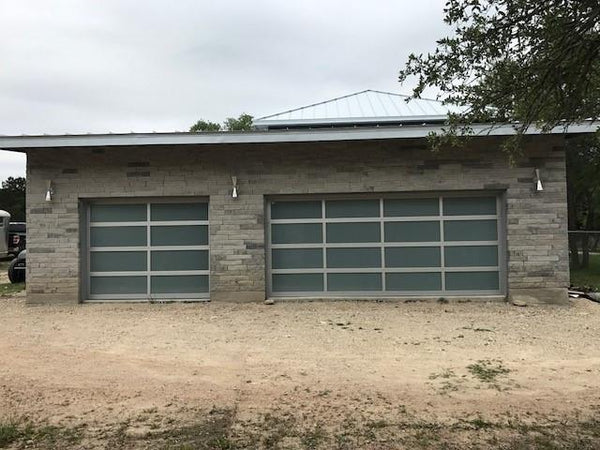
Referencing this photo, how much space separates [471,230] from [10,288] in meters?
12.4

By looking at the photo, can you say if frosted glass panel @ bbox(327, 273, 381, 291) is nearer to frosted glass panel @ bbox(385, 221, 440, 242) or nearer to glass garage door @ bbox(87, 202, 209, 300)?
frosted glass panel @ bbox(385, 221, 440, 242)

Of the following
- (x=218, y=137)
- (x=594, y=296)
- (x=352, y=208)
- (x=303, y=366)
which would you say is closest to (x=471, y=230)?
(x=352, y=208)

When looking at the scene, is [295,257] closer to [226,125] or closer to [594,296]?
[594,296]

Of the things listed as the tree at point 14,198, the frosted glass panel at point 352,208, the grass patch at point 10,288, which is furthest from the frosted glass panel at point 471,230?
the tree at point 14,198

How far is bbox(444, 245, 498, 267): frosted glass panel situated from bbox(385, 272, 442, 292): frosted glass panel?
42 centimetres

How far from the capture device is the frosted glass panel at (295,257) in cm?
1207

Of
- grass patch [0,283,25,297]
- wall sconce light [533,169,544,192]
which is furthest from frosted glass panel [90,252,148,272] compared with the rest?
wall sconce light [533,169,544,192]

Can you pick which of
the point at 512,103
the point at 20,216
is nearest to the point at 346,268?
the point at 512,103

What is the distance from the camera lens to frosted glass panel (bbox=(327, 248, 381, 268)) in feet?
39.4

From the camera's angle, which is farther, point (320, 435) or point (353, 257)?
point (353, 257)

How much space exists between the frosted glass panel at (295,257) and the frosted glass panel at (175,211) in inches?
73.7

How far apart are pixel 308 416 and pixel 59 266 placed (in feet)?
28.7

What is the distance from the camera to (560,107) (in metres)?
5.08

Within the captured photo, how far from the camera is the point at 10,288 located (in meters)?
16.0
